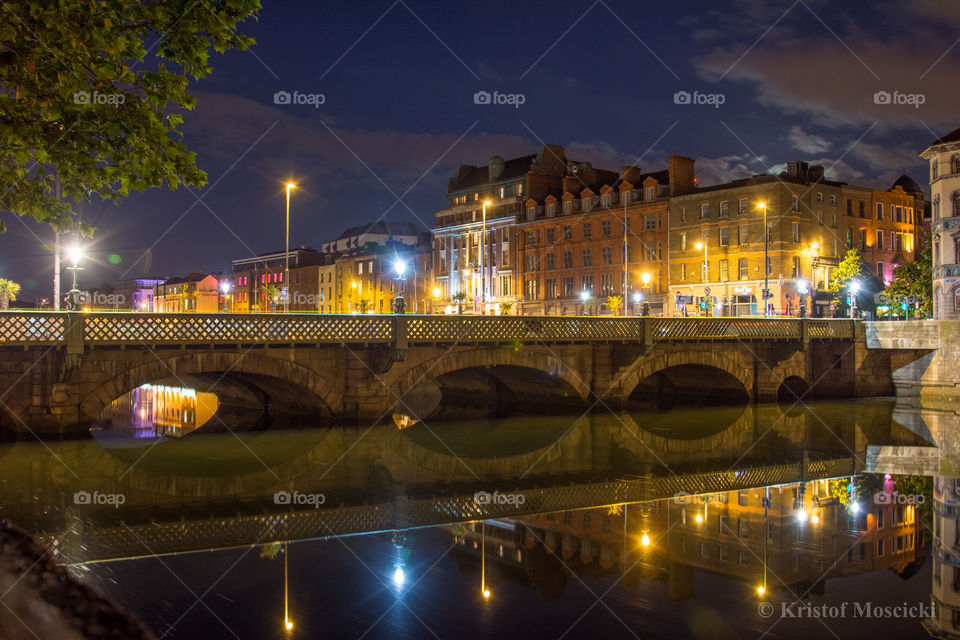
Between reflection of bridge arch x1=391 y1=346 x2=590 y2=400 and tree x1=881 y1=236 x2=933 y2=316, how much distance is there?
3798 cm

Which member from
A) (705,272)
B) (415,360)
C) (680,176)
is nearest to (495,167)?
(680,176)

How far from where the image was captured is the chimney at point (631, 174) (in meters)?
83.1

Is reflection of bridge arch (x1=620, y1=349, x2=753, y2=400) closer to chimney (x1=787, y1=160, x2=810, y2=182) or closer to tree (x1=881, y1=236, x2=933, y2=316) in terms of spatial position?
tree (x1=881, y1=236, x2=933, y2=316)

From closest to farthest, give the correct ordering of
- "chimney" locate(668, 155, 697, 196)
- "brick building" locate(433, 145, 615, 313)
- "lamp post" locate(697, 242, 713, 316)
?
"lamp post" locate(697, 242, 713, 316) → "chimney" locate(668, 155, 697, 196) → "brick building" locate(433, 145, 615, 313)

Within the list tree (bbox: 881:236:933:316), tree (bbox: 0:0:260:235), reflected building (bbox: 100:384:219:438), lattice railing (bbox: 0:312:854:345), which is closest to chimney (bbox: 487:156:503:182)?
tree (bbox: 881:236:933:316)

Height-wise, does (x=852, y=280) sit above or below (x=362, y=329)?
above

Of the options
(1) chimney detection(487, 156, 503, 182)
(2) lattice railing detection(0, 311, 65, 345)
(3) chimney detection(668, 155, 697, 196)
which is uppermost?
(1) chimney detection(487, 156, 503, 182)

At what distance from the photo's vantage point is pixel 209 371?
93.1ft

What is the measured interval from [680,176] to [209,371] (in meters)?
60.8

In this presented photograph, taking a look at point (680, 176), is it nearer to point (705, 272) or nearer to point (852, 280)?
point (705, 272)

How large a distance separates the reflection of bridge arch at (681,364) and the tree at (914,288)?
26611 mm

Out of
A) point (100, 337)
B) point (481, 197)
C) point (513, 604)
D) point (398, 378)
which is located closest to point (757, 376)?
point (398, 378)

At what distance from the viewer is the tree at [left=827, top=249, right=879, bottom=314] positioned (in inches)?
2471

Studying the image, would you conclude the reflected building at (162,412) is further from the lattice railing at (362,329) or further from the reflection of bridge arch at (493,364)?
the reflection of bridge arch at (493,364)
